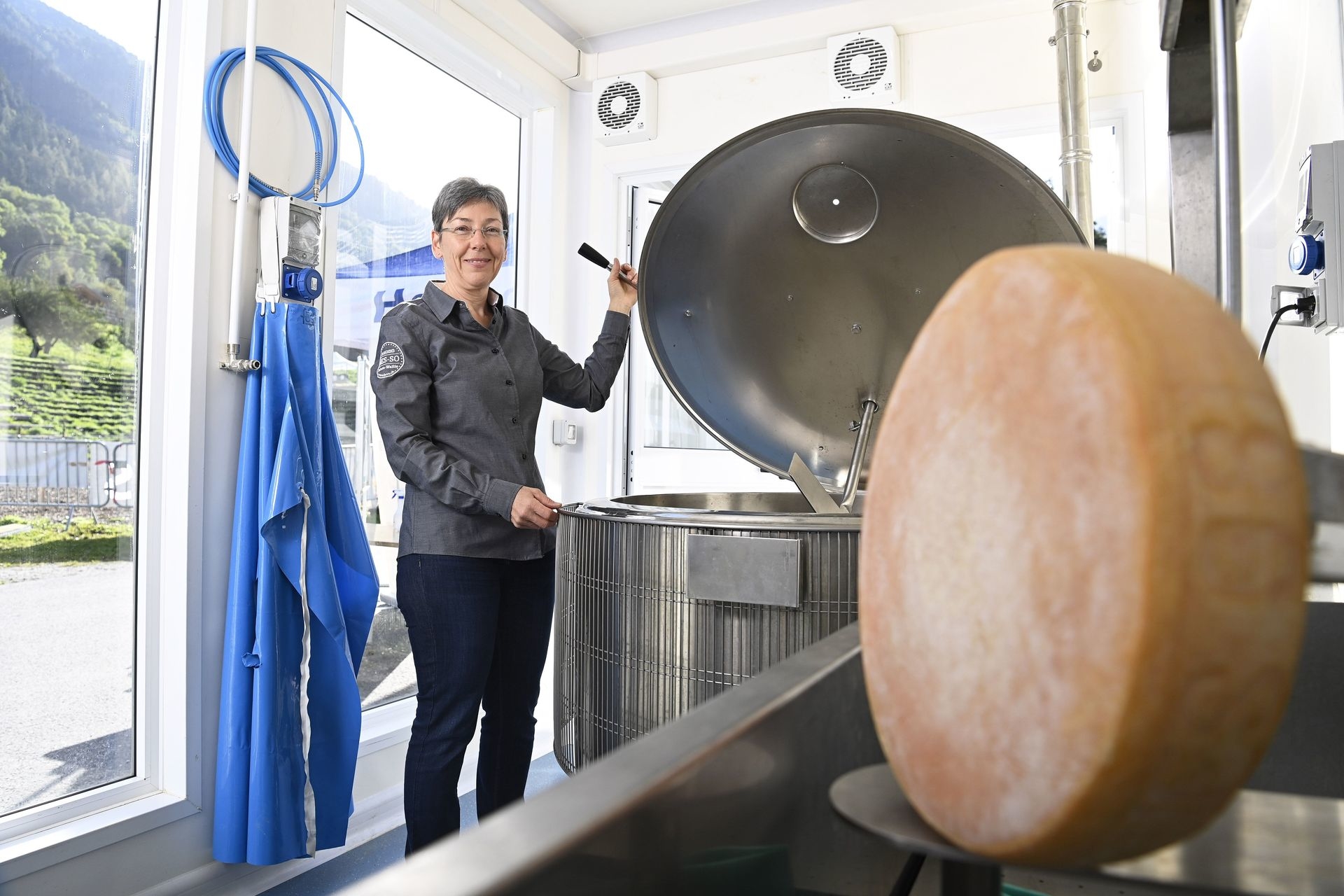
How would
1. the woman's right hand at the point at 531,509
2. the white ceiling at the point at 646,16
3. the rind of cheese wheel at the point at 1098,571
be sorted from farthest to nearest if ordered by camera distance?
the white ceiling at the point at 646,16
the woman's right hand at the point at 531,509
the rind of cheese wheel at the point at 1098,571

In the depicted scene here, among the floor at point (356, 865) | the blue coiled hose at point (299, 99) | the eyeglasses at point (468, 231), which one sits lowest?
the floor at point (356, 865)

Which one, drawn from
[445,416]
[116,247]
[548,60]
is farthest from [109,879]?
[548,60]

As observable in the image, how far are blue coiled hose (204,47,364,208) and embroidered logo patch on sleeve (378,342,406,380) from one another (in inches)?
21.3

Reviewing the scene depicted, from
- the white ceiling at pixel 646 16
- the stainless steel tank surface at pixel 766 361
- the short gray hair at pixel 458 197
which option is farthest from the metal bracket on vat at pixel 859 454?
the white ceiling at pixel 646 16

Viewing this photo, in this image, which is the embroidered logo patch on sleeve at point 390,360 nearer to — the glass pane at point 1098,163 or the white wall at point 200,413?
the white wall at point 200,413

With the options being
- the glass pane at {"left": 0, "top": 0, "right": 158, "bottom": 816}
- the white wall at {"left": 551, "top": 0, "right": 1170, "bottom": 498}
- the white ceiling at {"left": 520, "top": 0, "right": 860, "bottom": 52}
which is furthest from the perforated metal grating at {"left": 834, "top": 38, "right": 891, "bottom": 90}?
the glass pane at {"left": 0, "top": 0, "right": 158, "bottom": 816}

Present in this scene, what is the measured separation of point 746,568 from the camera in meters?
1.20

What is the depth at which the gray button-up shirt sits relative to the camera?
1922mm

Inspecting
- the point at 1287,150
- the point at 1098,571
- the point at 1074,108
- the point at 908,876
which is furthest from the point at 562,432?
the point at 1098,571

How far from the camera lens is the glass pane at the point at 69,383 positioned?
1839 mm

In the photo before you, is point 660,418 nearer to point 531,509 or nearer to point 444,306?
point 444,306

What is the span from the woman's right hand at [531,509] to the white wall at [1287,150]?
1277 mm

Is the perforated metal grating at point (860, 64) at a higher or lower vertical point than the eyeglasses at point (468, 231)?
higher

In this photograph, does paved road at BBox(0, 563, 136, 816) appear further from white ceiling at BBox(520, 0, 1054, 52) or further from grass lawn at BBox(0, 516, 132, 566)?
white ceiling at BBox(520, 0, 1054, 52)
